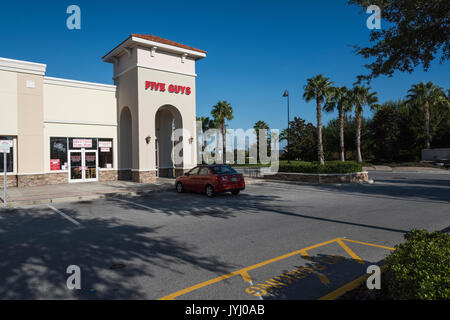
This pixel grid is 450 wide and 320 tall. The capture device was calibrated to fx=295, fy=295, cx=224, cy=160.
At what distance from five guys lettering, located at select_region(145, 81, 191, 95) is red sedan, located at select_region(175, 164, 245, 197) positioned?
7714 millimetres

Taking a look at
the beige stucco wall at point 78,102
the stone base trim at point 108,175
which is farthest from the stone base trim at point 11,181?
the stone base trim at point 108,175

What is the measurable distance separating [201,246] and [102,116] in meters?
17.4

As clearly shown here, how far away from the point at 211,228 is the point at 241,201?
4.81m

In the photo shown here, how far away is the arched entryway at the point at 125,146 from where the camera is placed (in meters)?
21.5

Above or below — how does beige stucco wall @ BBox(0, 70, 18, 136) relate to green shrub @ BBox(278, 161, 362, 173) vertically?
above

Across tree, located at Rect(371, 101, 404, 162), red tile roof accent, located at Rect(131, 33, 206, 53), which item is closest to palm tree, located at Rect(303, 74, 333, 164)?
red tile roof accent, located at Rect(131, 33, 206, 53)

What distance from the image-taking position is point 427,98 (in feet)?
140

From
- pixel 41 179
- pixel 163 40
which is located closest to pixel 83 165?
pixel 41 179

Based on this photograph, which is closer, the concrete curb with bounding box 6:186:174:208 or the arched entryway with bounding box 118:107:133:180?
the concrete curb with bounding box 6:186:174:208

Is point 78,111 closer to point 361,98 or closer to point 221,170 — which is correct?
point 221,170

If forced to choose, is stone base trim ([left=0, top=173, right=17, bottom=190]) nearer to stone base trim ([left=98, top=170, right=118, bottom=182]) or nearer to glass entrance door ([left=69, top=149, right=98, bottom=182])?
glass entrance door ([left=69, top=149, right=98, bottom=182])

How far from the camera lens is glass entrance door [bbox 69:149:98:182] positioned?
19625 mm
